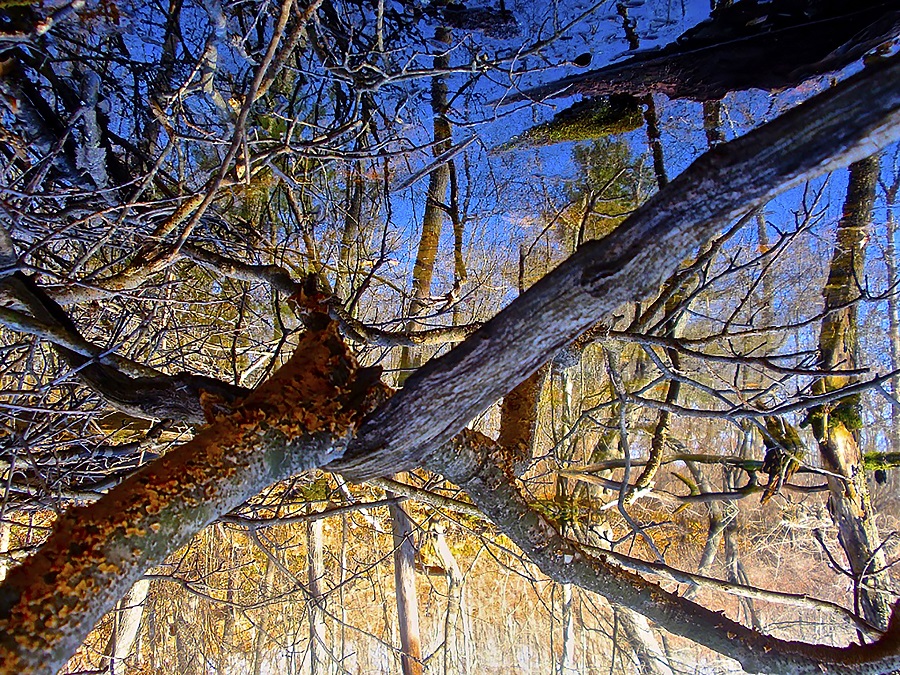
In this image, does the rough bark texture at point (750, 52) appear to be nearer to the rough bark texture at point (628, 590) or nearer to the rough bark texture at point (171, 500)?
the rough bark texture at point (628, 590)

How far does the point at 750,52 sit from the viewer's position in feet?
9.16

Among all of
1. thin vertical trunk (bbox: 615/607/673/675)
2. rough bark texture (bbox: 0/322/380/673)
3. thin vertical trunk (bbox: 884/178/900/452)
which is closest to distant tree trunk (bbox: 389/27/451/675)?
rough bark texture (bbox: 0/322/380/673)

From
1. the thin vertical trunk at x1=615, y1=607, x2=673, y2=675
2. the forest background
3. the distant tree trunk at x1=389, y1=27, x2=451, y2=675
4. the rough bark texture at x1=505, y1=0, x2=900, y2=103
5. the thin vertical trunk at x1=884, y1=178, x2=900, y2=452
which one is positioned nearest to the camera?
the forest background

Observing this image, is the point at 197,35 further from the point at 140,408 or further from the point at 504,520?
the point at 504,520

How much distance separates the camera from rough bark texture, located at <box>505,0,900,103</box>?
250 centimetres

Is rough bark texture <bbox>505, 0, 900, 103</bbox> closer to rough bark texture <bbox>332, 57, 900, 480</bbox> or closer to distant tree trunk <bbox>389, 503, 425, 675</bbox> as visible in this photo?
rough bark texture <bbox>332, 57, 900, 480</bbox>

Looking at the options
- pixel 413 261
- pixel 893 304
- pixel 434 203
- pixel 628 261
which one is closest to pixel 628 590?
pixel 628 261

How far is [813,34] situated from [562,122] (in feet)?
4.40

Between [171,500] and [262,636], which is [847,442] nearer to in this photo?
[171,500]

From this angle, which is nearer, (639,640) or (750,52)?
(750,52)

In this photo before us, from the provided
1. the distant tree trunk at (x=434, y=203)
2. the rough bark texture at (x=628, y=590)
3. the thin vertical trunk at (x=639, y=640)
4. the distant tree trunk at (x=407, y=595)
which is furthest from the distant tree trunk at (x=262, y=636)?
the rough bark texture at (x=628, y=590)

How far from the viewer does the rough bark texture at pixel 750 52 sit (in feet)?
8.21

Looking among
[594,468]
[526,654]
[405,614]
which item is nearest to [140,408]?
[594,468]

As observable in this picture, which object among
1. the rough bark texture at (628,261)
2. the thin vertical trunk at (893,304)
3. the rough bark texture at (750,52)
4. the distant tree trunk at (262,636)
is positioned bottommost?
the distant tree trunk at (262,636)
